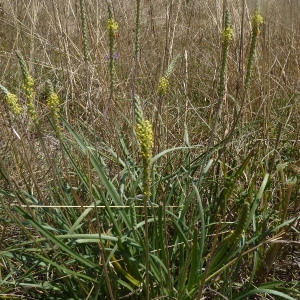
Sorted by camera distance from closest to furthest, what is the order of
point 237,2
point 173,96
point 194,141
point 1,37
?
point 194,141 < point 173,96 < point 237,2 < point 1,37

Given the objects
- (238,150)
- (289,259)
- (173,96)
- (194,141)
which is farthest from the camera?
(173,96)

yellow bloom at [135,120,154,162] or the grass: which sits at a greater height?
yellow bloom at [135,120,154,162]

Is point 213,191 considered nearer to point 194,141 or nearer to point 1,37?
point 194,141

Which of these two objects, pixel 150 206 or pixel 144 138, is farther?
pixel 150 206

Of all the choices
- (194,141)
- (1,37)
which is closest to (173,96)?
(194,141)

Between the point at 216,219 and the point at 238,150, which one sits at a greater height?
the point at 238,150

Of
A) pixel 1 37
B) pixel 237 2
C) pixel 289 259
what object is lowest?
pixel 289 259

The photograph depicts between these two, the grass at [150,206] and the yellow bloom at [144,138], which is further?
the grass at [150,206]

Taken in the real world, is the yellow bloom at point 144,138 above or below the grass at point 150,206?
above

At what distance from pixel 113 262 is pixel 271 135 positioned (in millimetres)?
1334

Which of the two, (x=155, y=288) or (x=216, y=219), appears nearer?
(x=155, y=288)

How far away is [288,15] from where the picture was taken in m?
3.56

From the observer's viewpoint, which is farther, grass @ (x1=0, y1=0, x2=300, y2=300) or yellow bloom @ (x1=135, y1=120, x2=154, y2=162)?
grass @ (x1=0, y1=0, x2=300, y2=300)

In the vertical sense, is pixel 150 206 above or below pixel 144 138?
below
